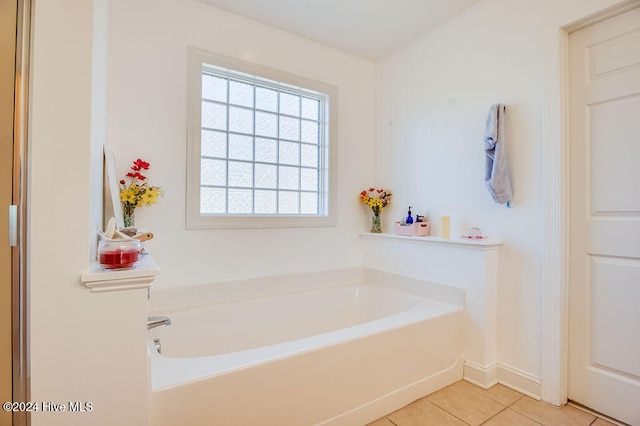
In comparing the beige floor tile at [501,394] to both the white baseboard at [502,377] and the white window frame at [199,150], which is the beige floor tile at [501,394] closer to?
the white baseboard at [502,377]

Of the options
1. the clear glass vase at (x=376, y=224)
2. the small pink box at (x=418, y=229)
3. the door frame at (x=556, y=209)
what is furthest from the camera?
the clear glass vase at (x=376, y=224)

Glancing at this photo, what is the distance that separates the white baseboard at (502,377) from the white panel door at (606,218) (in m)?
0.20

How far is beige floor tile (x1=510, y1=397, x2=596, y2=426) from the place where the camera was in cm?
165

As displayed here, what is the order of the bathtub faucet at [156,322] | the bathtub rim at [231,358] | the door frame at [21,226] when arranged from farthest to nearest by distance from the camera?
the bathtub faucet at [156,322] → the bathtub rim at [231,358] → the door frame at [21,226]

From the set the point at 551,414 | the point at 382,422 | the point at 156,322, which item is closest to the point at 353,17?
the point at 156,322

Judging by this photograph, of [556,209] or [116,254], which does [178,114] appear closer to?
[116,254]

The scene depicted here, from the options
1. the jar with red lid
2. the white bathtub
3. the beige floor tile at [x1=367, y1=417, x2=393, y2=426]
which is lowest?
the beige floor tile at [x1=367, y1=417, x2=393, y2=426]

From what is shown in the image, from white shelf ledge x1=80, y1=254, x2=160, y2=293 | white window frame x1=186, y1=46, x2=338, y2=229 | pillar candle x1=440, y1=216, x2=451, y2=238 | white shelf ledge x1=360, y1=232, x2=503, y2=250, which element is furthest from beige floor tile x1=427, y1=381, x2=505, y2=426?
white shelf ledge x1=80, y1=254, x2=160, y2=293

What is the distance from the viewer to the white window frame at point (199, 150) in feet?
7.29

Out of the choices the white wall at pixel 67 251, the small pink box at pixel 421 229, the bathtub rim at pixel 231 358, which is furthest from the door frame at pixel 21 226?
the small pink box at pixel 421 229

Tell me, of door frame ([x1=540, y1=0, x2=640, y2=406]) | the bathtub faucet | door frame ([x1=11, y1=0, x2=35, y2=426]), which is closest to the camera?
door frame ([x1=11, y1=0, x2=35, y2=426])

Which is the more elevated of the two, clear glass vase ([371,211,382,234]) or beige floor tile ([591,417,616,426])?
clear glass vase ([371,211,382,234])

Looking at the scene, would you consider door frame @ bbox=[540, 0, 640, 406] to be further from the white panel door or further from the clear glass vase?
the clear glass vase

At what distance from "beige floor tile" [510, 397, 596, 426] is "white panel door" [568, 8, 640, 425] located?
0.10 meters
